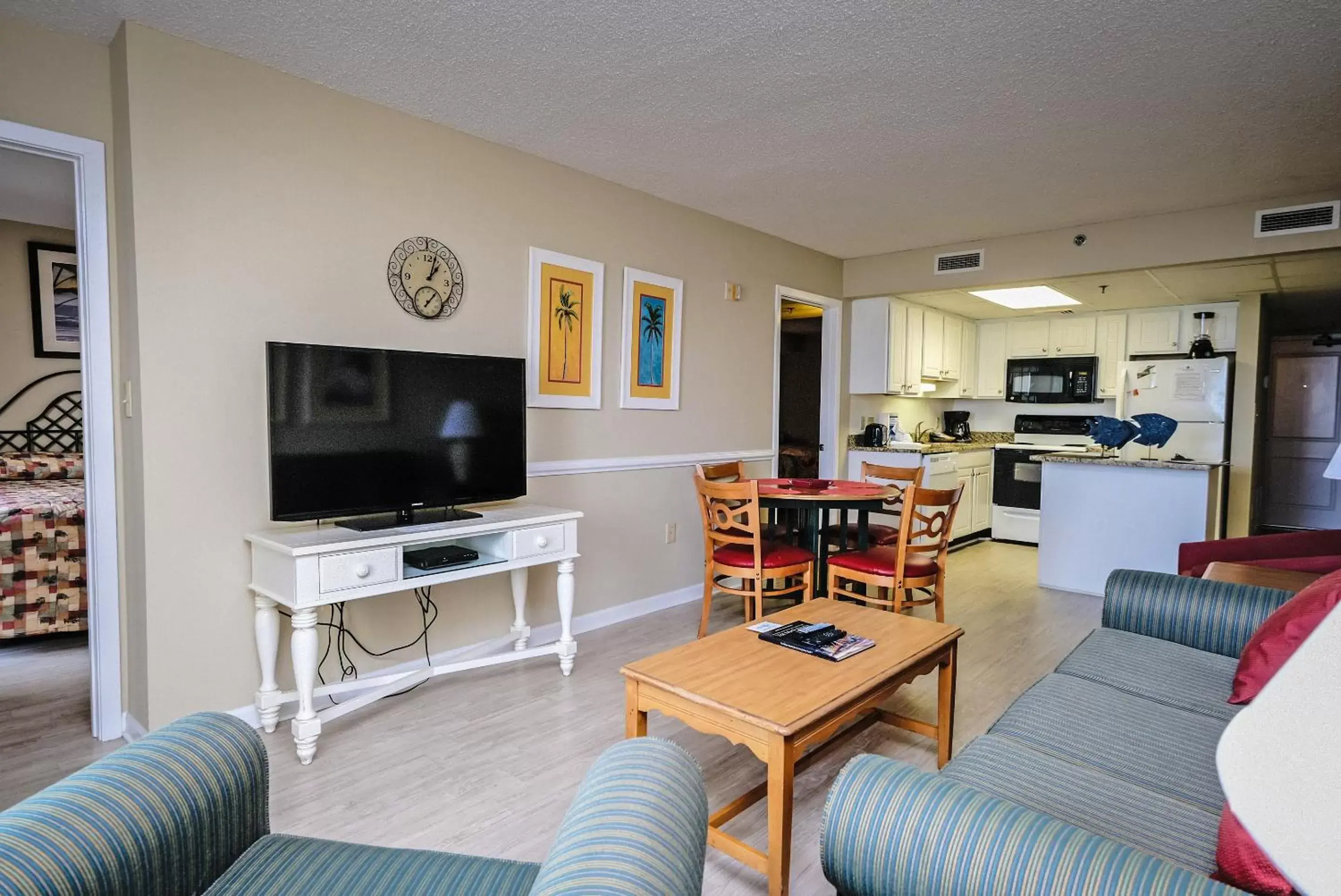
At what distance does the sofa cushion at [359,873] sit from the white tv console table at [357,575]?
126cm

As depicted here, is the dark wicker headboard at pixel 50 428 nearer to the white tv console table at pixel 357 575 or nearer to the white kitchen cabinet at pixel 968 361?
the white tv console table at pixel 357 575

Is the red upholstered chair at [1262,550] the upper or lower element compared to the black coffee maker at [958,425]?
lower

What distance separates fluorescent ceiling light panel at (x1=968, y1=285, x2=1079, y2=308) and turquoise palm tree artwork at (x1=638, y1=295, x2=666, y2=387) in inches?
102

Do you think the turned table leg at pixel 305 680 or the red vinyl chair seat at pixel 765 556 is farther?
the red vinyl chair seat at pixel 765 556

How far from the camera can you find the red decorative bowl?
3965mm

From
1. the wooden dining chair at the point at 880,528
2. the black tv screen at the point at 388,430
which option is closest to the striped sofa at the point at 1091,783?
the wooden dining chair at the point at 880,528

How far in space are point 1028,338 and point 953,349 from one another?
2.75 ft

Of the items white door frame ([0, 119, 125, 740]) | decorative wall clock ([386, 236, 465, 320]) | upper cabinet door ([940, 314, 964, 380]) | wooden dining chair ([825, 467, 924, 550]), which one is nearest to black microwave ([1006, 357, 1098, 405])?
upper cabinet door ([940, 314, 964, 380])

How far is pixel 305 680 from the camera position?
2465mm

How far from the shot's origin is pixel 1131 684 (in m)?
2.02

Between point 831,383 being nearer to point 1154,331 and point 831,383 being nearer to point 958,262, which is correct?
point 958,262

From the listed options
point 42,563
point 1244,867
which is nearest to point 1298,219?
point 1244,867

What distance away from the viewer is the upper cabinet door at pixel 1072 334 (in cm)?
660

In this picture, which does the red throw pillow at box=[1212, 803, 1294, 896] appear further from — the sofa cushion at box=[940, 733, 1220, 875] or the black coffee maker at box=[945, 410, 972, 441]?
the black coffee maker at box=[945, 410, 972, 441]
